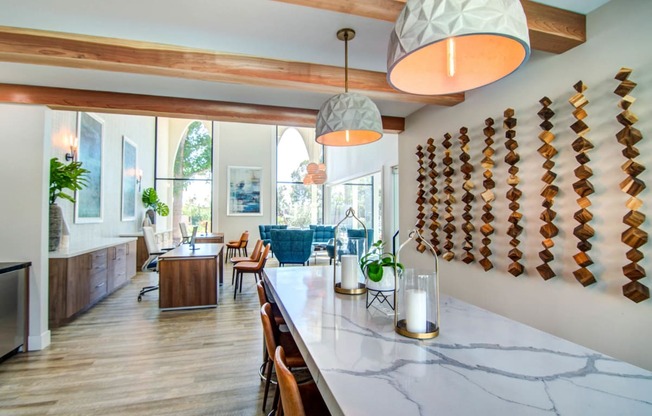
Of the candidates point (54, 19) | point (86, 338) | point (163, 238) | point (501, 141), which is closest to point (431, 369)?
point (501, 141)

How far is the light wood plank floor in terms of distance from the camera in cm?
223

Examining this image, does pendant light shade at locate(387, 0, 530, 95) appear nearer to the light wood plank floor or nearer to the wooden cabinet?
the light wood plank floor

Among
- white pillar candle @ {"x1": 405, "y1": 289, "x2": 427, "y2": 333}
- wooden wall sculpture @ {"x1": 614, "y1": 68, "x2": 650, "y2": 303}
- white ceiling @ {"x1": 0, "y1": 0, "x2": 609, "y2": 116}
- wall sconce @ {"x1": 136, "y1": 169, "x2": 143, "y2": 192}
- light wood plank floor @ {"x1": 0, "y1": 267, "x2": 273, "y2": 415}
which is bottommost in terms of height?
light wood plank floor @ {"x1": 0, "y1": 267, "x2": 273, "y2": 415}

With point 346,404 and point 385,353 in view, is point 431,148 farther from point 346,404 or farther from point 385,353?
point 346,404

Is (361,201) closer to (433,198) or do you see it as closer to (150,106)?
(433,198)

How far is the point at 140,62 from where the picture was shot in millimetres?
2377

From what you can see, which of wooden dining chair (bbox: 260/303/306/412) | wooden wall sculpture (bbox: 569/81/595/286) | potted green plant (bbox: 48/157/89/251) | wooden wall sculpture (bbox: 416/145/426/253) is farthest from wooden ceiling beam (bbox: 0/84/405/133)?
wooden wall sculpture (bbox: 569/81/595/286)

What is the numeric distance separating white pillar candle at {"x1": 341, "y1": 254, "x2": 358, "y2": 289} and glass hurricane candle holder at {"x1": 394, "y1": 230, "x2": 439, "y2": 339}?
2.01 feet

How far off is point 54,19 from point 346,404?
277cm

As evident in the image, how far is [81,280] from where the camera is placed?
12.8ft

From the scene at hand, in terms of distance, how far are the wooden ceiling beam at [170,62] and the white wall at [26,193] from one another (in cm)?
100

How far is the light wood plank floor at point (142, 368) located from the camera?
223 centimetres

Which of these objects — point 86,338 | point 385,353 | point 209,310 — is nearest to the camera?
point 385,353

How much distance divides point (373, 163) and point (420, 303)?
542 centimetres
